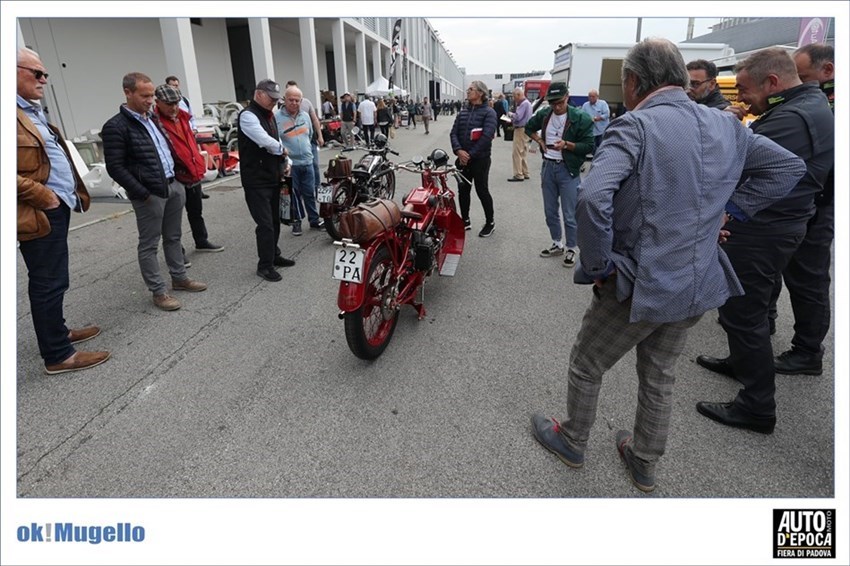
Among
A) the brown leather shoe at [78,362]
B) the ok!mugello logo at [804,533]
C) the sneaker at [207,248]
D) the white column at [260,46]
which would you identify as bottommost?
the ok!mugello logo at [804,533]

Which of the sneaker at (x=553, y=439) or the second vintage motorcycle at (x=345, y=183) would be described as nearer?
the sneaker at (x=553, y=439)

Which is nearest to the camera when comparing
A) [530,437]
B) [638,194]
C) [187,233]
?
[638,194]

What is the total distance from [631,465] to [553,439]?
38cm

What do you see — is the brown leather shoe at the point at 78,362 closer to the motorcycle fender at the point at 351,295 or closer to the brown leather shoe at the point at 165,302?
the brown leather shoe at the point at 165,302

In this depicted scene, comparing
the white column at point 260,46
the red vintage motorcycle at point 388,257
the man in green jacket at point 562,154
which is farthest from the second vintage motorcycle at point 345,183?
the white column at point 260,46

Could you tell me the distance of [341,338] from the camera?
354 centimetres

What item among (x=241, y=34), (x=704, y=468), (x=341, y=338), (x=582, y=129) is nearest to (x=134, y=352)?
(x=341, y=338)

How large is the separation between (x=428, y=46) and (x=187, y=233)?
2274 inches

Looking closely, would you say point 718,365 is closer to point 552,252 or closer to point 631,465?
point 631,465

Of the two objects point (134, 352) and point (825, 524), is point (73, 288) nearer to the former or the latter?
point (134, 352)

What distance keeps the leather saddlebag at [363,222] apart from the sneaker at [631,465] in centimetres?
187

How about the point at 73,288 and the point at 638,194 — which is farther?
the point at 73,288

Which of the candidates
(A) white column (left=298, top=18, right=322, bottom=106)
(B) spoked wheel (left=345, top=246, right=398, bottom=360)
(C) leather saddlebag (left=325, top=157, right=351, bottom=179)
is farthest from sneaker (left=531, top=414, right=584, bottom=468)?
(A) white column (left=298, top=18, right=322, bottom=106)

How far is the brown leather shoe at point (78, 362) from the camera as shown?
303 centimetres
